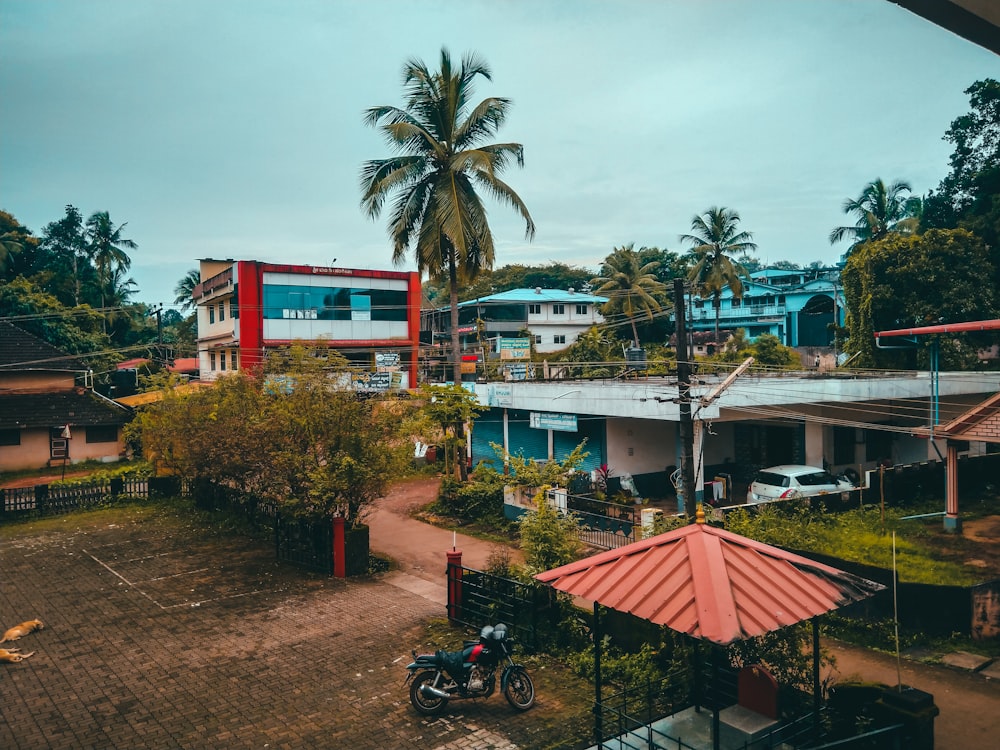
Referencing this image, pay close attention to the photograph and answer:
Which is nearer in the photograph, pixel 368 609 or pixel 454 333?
pixel 368 609

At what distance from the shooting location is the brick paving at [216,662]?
8.96 metres

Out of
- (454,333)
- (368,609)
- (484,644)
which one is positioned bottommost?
(368,609)

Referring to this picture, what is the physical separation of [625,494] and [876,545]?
7.90 metres

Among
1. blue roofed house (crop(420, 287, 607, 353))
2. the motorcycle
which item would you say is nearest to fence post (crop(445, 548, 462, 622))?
the motorcycle

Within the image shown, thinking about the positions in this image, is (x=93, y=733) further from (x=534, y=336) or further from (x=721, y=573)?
(x=534, y=336)

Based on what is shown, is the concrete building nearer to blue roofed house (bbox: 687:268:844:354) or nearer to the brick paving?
the brick paving

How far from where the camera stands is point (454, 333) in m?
24.6

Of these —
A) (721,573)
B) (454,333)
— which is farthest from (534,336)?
(721,573)

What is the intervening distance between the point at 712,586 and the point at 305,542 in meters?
12.0

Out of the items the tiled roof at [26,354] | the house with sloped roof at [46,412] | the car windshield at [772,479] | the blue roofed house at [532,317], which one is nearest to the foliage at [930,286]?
the car windshield at [772,479]

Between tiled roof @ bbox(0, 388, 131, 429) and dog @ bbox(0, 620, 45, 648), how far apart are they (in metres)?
23.5

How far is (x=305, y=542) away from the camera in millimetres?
16859

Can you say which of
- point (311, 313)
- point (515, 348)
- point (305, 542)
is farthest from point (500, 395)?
point (311, 313)

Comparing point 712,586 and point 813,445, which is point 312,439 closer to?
point 712,586
